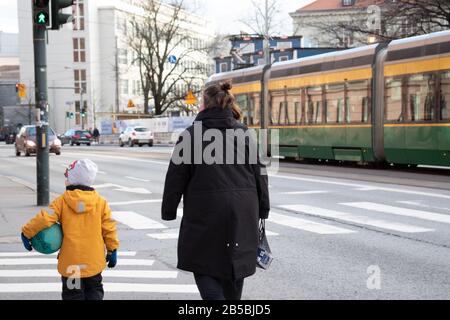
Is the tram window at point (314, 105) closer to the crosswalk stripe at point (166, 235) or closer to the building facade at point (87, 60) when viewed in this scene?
the crosswalk stripe at point (166, 235)

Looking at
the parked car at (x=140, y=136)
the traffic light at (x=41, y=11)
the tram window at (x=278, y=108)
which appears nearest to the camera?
the traffic light at (x=41, y=11)

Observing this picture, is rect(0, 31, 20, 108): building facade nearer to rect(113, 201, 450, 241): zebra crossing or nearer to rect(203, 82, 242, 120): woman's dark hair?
rect(113, 201, 450, 241): zebra crossing

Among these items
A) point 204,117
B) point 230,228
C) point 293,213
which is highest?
point 204,117

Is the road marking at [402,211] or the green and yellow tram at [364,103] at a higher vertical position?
the green and yellow tram at [364,103]

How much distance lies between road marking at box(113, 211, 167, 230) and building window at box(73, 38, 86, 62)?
9635 centimetres

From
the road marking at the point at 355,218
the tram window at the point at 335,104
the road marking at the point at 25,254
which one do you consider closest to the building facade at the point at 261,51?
the tram window at the point at 335,104

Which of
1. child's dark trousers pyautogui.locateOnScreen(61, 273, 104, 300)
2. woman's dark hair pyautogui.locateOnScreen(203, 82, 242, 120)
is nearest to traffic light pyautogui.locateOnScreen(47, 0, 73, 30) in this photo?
child's dark trousers pyautogui.locateOnScreen(61, 273, 104, 300)

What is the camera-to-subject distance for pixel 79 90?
10831 centimetres

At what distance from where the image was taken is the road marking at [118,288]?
7379mm

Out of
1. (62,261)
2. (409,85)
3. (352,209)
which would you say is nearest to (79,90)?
(409,85)

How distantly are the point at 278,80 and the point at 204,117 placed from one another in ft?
77.6

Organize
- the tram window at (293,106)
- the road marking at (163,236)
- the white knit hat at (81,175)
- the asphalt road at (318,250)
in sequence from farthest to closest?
the tram window at (293,106), the road marking at (163,236), the asphalt road at (318,250), the white knit hat at (81,175)

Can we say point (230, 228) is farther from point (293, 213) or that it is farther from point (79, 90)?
point (79, 90)

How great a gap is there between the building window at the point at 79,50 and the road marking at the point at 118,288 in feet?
336
